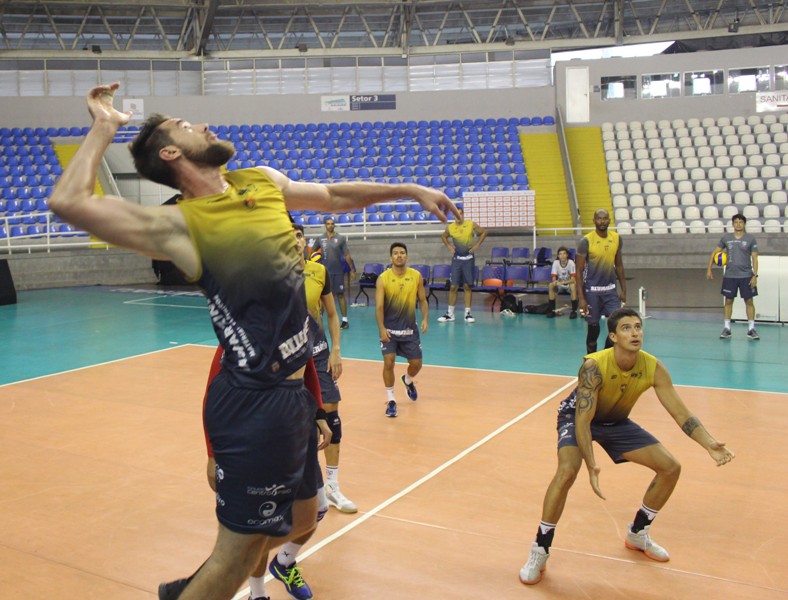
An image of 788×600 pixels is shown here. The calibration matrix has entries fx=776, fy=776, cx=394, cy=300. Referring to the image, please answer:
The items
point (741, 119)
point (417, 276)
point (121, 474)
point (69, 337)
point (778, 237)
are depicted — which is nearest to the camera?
point (121, 474)

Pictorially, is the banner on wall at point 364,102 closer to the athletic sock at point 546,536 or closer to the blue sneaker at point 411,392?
the blue sneaker at point 411,392

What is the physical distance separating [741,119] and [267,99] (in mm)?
17142

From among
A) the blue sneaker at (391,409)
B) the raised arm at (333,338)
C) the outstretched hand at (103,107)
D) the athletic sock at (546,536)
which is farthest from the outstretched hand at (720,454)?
the blue sneaker at (391,409)

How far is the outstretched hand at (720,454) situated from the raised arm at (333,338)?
2815 mm

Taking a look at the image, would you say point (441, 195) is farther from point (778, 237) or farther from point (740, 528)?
point (778, 237)

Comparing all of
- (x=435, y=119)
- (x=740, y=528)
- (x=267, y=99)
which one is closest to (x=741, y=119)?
(x=435, y=119)

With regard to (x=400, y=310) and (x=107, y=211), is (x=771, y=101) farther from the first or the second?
(x=107, y=211)

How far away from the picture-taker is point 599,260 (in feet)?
36.0

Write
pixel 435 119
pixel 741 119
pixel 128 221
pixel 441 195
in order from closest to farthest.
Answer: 1. pixel 128 221
2. pixel 441 195
3. pixel 741 119
4. pixel 435 119

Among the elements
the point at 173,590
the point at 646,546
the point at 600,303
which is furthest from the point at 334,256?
the point at 173,590

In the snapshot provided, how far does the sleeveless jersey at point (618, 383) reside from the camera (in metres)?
4.95

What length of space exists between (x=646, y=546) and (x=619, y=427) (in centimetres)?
77

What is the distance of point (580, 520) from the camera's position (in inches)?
220

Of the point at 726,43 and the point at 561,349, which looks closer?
the point at 561,349
